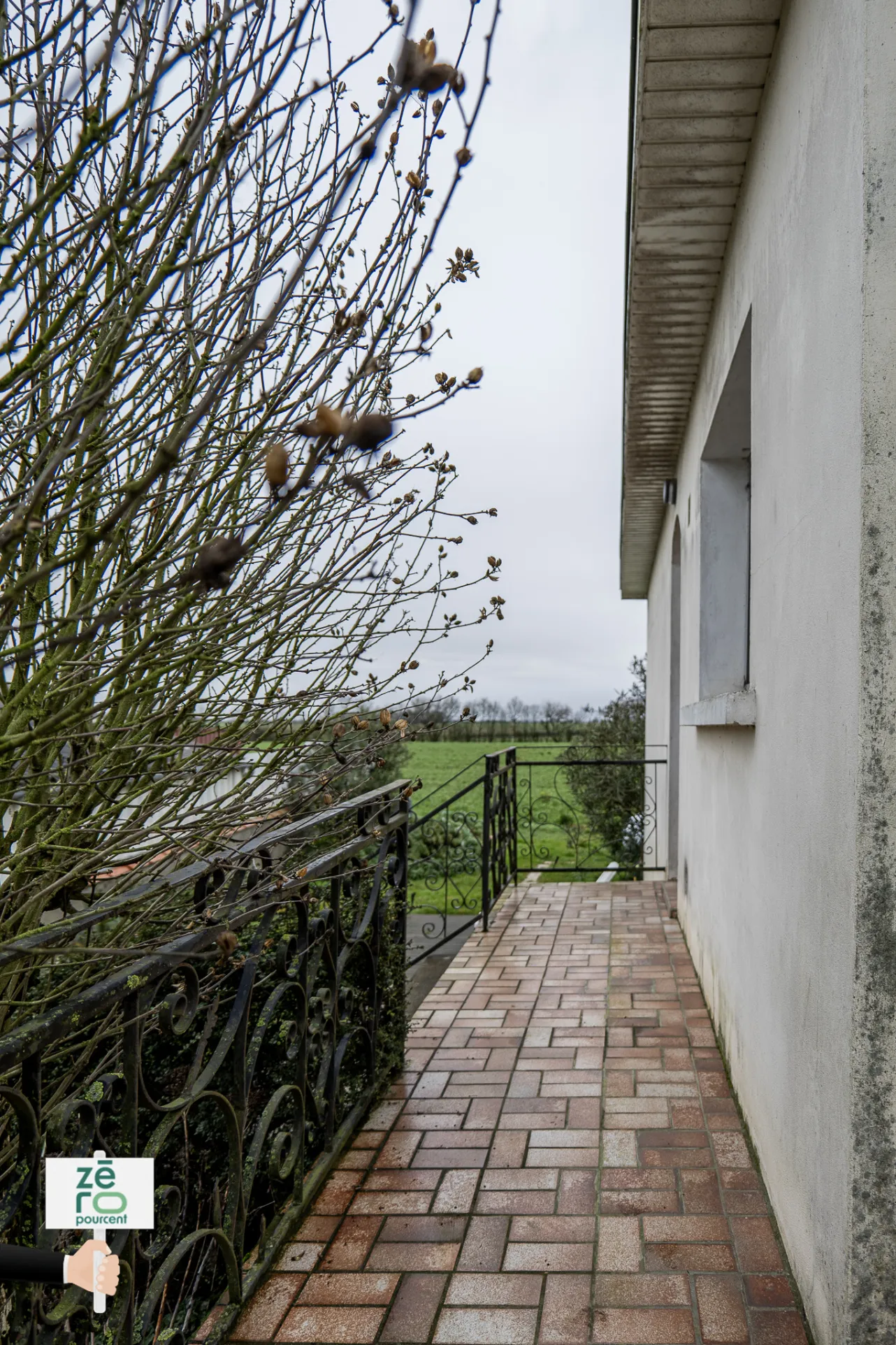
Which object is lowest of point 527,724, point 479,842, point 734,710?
point 479,842

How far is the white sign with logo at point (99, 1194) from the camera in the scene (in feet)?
5.33

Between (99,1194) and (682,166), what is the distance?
3.47 meters

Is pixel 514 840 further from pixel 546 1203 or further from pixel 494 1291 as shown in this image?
pixel 494 1291

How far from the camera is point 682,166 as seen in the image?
3.47 metres

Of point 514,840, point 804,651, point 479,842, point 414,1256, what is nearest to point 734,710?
point 804,651

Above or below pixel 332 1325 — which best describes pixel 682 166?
above

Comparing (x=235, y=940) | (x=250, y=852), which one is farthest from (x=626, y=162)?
(x=235, y=940)

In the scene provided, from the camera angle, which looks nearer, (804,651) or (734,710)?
(804,651)

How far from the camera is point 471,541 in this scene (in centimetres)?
304

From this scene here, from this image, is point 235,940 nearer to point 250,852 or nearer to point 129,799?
point 250,852

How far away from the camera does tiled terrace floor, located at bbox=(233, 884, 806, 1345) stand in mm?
2252

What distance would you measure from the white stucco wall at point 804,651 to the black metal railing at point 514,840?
269 centimetres

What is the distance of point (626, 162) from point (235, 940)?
3.20 meters

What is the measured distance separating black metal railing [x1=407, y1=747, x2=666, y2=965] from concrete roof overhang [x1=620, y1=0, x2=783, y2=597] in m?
2.73
